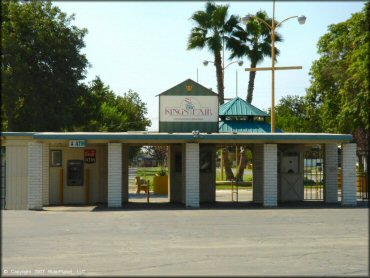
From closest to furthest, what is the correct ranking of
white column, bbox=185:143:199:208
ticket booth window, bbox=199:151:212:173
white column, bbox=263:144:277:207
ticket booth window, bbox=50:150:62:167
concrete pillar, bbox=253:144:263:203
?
white column, bbox=185:143:199:208 < white column, bbox=263:144:277:207 < ticket booth window, bbox=50:150:62:167 < concrete pillar, bbox=253:144:263:203 < ticket booth window, bbox=199:151:212:173

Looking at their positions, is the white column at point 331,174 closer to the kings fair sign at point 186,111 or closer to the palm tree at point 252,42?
the kings fair sign at point 186,111

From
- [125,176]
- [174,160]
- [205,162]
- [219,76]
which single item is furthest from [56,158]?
[219,76]

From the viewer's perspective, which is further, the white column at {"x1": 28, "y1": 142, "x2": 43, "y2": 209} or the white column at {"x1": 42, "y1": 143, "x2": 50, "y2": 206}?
the white column at {"x1": 42, "y1": 143, "x2": 50, "y2": 206}

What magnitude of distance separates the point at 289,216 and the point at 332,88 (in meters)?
25.6

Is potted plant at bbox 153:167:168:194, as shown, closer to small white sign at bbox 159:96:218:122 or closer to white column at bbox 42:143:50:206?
white column at bbox 42:143:50:206

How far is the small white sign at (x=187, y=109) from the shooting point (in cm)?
2447

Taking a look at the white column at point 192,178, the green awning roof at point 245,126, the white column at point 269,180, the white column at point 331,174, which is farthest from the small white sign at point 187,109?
the green awning roof at point 245,126

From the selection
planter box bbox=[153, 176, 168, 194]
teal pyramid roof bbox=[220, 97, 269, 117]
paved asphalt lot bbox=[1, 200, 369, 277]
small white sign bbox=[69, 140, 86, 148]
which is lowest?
paved asphalt lot bbox=[1, 200, 369, 277]

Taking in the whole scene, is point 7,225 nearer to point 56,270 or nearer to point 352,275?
point 56,270

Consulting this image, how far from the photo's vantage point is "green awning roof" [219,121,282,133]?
33.2 m

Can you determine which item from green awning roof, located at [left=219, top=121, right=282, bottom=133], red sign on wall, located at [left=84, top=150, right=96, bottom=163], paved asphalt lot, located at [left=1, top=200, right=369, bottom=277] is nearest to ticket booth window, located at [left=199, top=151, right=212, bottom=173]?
red sign on wall, located at [left=84, top=150, right=96, bottom=163]

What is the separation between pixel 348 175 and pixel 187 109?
687cm

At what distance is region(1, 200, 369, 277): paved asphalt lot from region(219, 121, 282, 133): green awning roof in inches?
450

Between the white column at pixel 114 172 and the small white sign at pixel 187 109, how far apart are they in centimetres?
258
